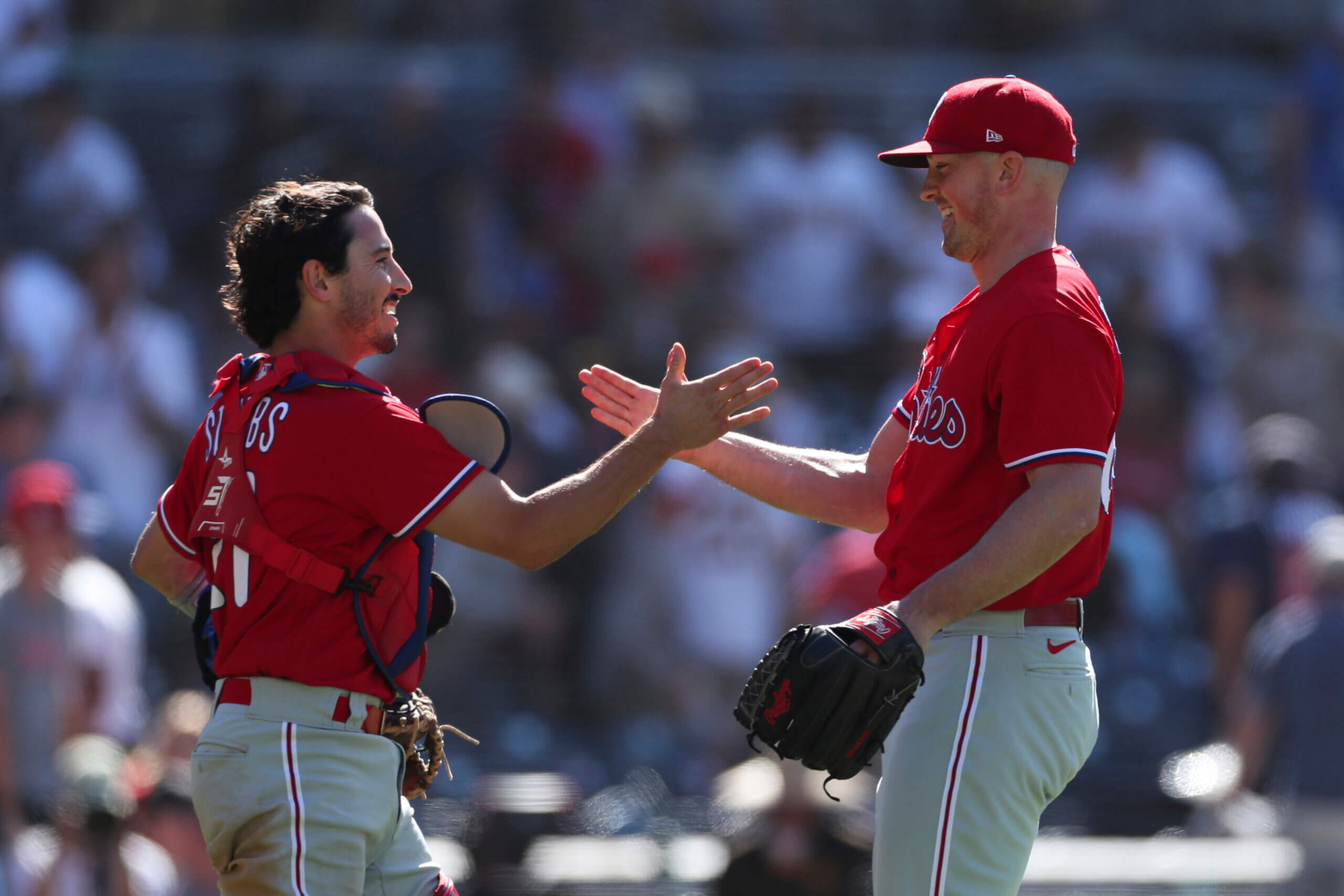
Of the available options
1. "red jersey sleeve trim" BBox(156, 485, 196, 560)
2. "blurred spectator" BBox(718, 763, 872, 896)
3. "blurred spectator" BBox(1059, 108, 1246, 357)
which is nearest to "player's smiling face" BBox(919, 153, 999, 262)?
"red jersey sleeve trim" BBox(156, 485, 196, 560)

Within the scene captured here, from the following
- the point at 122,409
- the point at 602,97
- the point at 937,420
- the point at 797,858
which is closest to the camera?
the point at 937,420

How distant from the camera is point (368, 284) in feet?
10.6

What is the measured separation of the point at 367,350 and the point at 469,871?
129 inches

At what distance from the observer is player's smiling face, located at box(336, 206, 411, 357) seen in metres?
3.23

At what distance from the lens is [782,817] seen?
18.5ft

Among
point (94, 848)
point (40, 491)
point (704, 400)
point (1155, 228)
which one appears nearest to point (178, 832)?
point (94, 848)

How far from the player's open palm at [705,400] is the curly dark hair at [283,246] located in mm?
700

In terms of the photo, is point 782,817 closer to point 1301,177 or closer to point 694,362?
point 694,362

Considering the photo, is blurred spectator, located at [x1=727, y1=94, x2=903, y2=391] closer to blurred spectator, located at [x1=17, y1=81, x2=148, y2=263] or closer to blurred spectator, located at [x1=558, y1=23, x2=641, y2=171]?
blurred spectator, located at [x1=558, y1=23, x2=641, y2=171]

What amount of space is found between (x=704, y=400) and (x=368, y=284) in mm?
714

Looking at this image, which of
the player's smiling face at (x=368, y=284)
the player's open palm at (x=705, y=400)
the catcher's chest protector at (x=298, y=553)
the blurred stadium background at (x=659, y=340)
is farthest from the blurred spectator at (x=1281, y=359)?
the catcher's chest protector at (x=298, y=553)

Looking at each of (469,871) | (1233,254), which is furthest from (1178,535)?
(469,871)

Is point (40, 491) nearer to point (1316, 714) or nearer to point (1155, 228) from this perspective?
point (1316, 714)

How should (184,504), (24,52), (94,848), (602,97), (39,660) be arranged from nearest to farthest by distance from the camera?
(184,504) < (94,848) < (39,660) < (24,52) < (602,97)
